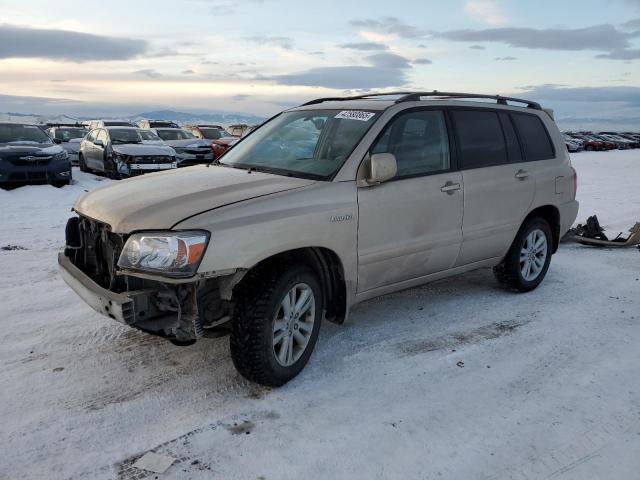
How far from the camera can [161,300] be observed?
3.29 m

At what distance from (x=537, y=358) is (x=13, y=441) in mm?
3299

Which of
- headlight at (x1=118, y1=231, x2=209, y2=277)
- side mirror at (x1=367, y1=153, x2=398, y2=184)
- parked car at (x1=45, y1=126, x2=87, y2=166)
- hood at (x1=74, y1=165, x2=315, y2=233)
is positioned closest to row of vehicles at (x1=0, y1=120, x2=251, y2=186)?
parked car at (x1=45, y1=126, x2=87, y2=166)

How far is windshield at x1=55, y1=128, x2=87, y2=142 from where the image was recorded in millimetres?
21594

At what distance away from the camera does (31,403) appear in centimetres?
330

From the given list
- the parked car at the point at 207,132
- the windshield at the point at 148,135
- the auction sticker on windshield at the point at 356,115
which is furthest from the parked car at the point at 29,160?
the auction sticker on windshield at the point at 356,115

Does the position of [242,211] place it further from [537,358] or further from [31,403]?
[537,358]

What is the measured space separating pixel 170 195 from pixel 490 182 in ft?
8.92

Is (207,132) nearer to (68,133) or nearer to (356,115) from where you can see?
(68,133)

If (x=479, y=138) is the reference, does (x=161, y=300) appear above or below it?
below

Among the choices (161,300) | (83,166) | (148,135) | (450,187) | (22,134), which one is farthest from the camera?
(148,135)

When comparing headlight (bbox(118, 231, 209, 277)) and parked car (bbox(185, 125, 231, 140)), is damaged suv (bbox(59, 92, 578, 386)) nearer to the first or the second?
headlight (bbox(118, 231, 209, 277))

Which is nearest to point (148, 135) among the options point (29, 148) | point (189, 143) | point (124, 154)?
point (189, 143)

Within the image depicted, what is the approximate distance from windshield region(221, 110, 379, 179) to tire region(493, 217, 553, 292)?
6.80 ft

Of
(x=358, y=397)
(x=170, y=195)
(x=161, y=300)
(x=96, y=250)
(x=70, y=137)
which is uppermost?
(x=70, y=137)
